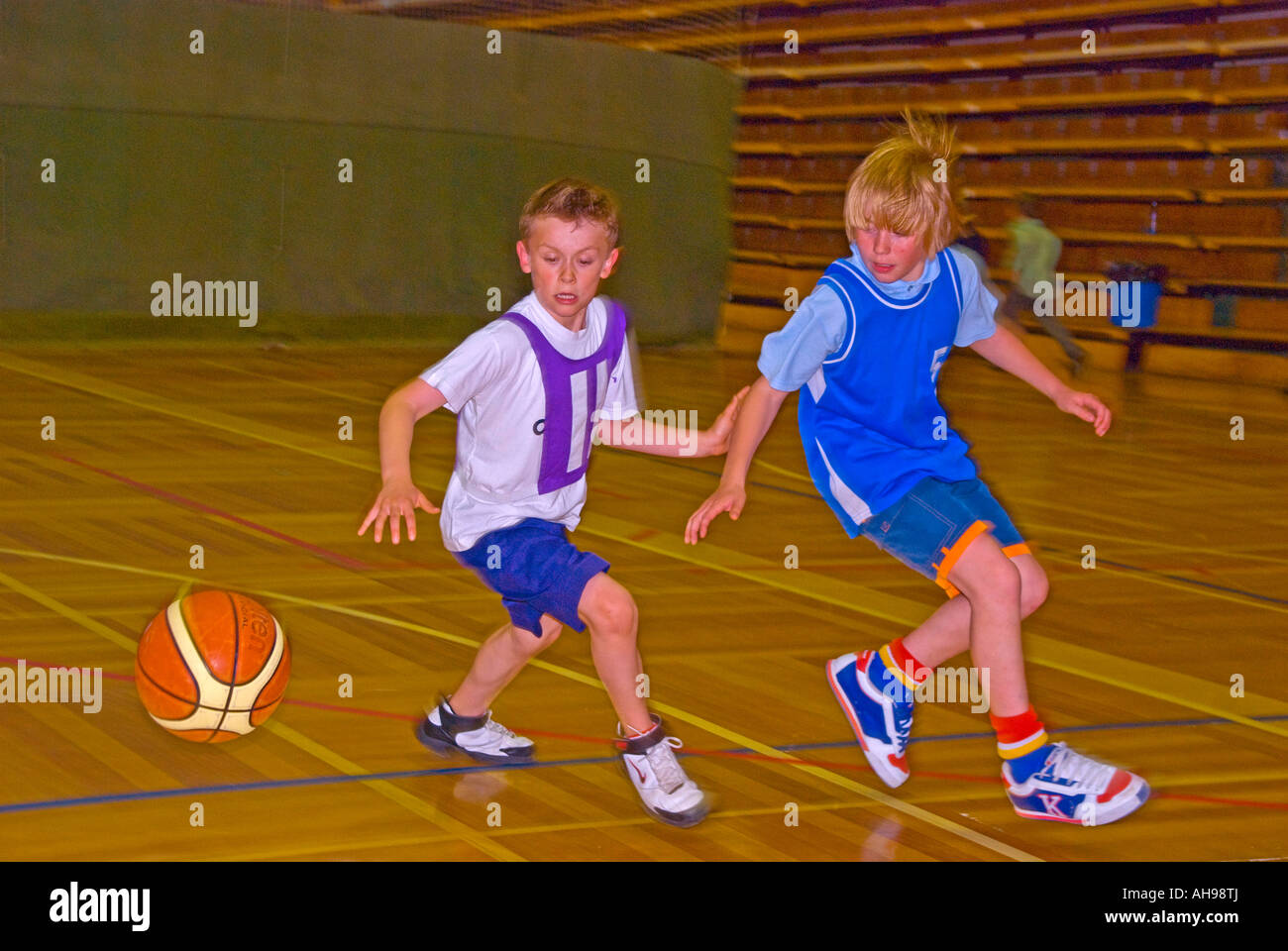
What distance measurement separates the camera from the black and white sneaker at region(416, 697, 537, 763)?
3.90 m

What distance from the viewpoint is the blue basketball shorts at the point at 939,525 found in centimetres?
359

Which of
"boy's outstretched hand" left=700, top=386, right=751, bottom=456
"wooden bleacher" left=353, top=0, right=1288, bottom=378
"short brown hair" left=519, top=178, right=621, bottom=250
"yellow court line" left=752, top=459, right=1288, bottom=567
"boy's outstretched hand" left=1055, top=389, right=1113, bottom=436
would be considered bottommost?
"yellow court line" left=752, top=459, right=1288, bottom=567

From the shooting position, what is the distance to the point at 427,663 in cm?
474

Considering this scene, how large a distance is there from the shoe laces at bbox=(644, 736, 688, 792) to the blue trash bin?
13.2 meters

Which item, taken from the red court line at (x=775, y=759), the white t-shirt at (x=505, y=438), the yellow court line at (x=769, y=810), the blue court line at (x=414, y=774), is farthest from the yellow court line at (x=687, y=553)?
the white t-shirt at (x=505, y=438)

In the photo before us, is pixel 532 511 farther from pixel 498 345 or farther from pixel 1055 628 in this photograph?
pixel 1055 628

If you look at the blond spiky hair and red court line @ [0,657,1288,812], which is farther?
red court line @ [0,657,1288,812]

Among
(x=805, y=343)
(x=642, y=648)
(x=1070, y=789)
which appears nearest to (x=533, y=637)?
(x=805, y=343)

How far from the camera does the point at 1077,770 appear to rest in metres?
3.59

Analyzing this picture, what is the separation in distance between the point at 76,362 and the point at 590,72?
20.4 ft

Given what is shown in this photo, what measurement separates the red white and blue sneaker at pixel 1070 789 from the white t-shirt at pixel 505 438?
1157mm

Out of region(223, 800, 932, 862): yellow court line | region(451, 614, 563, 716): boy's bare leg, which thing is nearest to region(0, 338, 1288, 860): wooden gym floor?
region(223, 800, 932, 862): yellow court line

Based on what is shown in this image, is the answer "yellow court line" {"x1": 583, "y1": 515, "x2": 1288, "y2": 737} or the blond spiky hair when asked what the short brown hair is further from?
"yellow court line" {"x1": 583, "y1": 515, "x2": 1288, "y2": 737}

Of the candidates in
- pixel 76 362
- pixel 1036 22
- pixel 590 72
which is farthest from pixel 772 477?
pixel 1036 22
